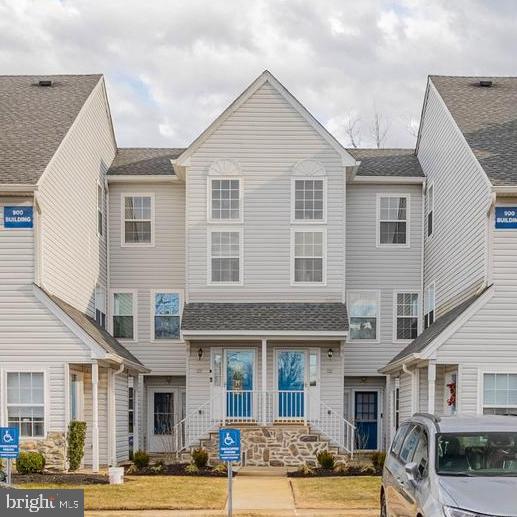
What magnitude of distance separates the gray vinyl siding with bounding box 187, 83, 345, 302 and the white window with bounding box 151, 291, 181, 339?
2.09m

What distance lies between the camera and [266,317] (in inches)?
1022

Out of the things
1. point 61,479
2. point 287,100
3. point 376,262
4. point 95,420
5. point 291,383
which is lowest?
point 61,479

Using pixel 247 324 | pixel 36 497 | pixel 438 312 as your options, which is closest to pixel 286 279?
pixel 247 324

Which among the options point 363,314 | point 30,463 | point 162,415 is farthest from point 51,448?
point 363,314

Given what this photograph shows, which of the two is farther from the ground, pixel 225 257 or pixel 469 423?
pixel 225 257

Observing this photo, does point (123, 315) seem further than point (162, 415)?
No

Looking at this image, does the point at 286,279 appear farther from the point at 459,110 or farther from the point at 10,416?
the point at 10,416

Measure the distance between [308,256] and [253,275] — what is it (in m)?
1.61

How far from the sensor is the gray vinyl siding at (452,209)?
876 inches

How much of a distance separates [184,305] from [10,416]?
732cm

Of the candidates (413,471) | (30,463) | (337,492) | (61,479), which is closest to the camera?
(413,471)

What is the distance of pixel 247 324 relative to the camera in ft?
83.9

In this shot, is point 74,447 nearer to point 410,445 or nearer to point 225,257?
point 225,257

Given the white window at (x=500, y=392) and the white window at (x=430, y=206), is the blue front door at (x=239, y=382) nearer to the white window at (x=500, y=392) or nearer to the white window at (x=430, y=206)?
the white window at (x=430, y=206)
